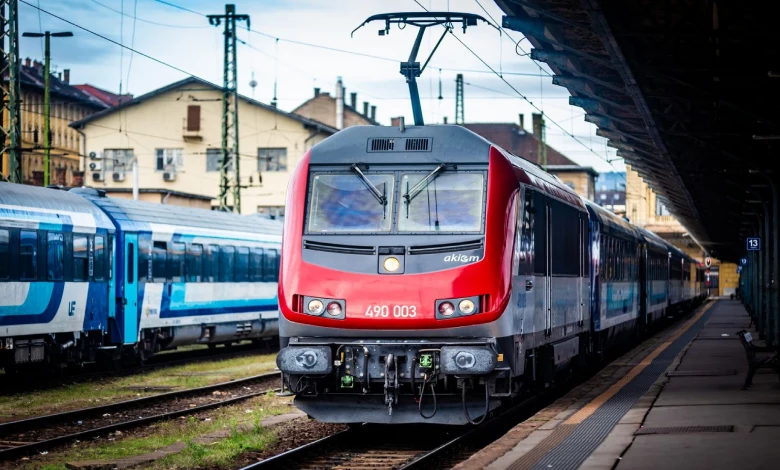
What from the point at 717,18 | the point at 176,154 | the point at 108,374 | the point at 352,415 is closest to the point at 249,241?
the point at 108,374

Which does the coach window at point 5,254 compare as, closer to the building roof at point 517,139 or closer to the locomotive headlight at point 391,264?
the locomotive headlight at point 391,264

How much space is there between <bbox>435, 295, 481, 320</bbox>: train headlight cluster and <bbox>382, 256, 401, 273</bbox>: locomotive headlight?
55cm

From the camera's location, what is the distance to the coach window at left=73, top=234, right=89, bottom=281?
21.2m

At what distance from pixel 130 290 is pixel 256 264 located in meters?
7.59

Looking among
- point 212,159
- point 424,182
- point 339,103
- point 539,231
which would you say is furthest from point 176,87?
point 424,182

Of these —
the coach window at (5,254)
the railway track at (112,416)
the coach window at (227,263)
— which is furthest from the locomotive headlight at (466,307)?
the coach window at (227,263)

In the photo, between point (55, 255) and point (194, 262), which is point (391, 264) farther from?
point (194, 262)

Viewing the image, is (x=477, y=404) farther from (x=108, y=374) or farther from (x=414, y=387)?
(x=108, y=374)

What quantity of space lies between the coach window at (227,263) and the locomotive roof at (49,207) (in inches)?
221

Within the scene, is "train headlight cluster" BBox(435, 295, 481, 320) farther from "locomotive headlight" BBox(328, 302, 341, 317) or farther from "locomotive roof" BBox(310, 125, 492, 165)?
"locomotive roof" BBox(310, 125, 492, 165)

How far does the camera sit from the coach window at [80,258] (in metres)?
21.2

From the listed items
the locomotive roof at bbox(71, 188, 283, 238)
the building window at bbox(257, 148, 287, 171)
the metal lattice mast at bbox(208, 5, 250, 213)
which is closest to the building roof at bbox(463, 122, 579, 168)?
the building window at bbox(257, 148, 287, 171)

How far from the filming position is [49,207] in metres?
20.5

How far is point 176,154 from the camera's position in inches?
2709
